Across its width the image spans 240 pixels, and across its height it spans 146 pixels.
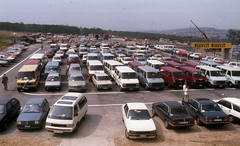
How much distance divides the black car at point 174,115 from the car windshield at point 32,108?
23.5 ft

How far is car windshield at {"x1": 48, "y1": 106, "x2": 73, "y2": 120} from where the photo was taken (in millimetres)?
11438

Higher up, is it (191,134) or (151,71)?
(151,71)

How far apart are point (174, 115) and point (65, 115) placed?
5848 mm

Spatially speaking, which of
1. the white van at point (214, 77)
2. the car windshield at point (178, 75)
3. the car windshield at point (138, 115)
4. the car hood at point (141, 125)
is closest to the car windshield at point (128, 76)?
the car windshield at point (178, 75)

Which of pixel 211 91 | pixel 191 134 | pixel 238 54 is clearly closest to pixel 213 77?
pixel 211 91

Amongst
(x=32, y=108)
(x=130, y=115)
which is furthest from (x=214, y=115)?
(x=32, y=108)

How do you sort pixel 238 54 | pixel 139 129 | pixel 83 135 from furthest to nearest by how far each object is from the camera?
1. pixel 238 54
2. pixel 83 135
3. pixel 139 129

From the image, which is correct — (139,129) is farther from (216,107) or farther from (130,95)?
(130,95)

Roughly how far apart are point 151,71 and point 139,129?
12.3 meters

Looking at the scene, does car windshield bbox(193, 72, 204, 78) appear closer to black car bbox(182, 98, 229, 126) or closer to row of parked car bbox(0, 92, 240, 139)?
row of parked car bbox(0, 92, 240, 139)

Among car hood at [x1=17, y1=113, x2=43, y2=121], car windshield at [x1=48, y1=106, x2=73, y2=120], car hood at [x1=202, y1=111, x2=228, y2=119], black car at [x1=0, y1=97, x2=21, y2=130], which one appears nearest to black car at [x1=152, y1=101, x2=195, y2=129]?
car hood at [x1=202, y1=111, x2=228, y2=119]

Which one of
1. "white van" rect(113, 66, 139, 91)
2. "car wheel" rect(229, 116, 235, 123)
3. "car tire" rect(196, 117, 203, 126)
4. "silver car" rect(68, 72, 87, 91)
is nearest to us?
"car tire" rect(196, 117, 203, 126)

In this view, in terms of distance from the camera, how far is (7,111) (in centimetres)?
1271

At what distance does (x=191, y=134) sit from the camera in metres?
11.9
